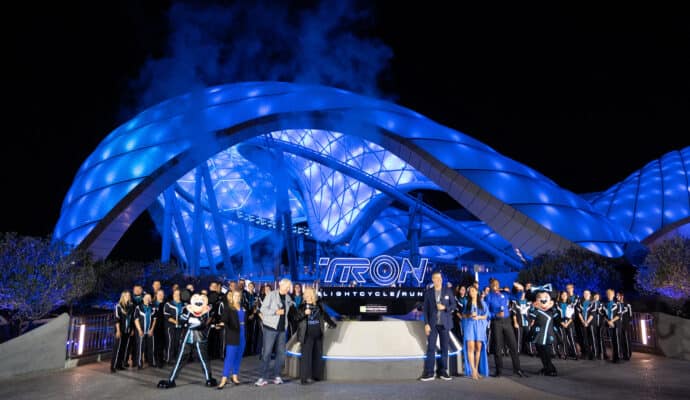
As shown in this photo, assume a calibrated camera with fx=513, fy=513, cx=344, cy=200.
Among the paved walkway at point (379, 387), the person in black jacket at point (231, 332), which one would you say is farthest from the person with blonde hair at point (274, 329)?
the person in black jacket at point (231, 332)

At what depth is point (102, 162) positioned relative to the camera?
29.1 metres

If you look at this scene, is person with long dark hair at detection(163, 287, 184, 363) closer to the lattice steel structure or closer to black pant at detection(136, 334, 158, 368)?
black pant at detection(136, 334, 158, 368)

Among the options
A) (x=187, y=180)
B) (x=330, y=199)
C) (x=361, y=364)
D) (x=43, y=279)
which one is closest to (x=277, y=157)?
(x=330, y=199)

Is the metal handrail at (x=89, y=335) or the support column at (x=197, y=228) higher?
the support column at (x=197, y=228)

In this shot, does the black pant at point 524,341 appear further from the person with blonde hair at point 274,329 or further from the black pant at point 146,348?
the black pant at point 146,348

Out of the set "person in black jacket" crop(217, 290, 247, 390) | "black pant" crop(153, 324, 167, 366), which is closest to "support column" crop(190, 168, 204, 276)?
"black pant" crop(153, 324, 167, 366)

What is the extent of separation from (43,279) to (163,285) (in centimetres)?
1116

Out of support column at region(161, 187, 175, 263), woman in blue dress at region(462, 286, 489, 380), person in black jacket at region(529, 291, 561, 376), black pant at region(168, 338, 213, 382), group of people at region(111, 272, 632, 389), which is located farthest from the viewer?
support column at region(161, 187, 175, 263)

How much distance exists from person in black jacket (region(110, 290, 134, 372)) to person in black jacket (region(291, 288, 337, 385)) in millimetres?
4034

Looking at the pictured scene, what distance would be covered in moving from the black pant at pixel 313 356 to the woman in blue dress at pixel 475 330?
276cm

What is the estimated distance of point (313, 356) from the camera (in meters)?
9.14

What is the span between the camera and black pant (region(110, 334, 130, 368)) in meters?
10.4

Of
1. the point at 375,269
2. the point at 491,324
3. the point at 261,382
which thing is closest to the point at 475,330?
the point at 491,324

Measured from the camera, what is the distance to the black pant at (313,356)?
351 inches
